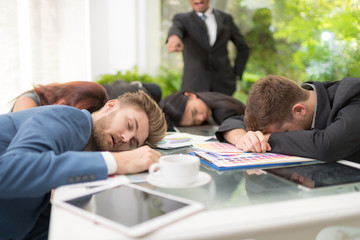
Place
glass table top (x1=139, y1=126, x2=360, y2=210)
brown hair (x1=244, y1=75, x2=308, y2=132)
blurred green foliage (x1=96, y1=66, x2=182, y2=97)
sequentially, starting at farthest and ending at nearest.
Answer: blurred green foliage (x1=96, y1=66, x2=182, y2=97)
brown hair (x1=244, y1=75, x2=308, y2=132)
glass table top (x1=139, y1=126, x2=360, y2=210)

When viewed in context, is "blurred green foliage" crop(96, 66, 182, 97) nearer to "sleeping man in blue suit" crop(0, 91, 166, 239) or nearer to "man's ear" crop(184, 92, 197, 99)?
"man's ear" crop(184, 92, 197, 99)

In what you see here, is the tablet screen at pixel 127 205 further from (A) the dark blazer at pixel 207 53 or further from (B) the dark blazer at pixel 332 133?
(A) the dark blazer at pixel 207 53

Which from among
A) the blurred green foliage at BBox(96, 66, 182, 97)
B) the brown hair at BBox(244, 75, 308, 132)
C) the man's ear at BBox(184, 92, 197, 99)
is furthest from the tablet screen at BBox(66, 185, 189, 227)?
the blurred green foliage at BBox(96, 66, 182, 97)

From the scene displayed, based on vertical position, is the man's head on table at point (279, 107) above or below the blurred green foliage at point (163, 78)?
above

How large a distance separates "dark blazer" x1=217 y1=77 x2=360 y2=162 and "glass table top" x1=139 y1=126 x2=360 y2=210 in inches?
12.0

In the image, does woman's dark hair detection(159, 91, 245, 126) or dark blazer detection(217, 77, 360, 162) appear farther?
woman's dark hair detection(159, 91, 245, 126)

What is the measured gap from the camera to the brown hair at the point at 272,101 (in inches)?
55.4

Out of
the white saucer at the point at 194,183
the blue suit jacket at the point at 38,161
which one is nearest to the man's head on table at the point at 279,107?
the white saucer at the point at 194,183

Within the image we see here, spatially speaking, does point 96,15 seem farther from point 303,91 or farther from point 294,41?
point 303,91

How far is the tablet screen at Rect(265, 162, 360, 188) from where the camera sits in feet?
2.82

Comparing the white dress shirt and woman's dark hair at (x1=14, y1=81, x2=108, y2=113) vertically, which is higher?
the white dress shirt

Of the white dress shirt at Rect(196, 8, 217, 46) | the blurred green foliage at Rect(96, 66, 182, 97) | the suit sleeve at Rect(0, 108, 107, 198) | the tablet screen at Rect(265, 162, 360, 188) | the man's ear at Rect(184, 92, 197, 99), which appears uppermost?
the white dress shirt at Rect(196, 8, 217, 46)

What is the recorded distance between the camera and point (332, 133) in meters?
1.16

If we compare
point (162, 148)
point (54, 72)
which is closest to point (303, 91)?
point (162, 148)
